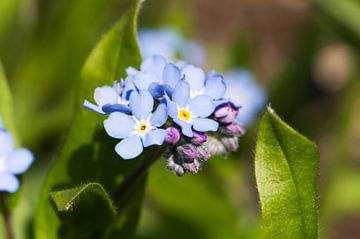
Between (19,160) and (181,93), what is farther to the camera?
(19,160)

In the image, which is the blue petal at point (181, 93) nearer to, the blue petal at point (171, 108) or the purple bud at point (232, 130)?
the blue petal at point (171, 108)

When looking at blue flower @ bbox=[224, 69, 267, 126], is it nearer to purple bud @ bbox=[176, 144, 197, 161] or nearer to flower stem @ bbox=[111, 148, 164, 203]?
flower stem @ bbox=[111, 148, 164, 203]

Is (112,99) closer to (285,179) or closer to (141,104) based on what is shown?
(141,104)

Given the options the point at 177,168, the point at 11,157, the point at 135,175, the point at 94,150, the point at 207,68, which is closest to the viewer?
the point at 177,168

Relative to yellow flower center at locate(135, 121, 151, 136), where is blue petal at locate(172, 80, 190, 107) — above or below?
above

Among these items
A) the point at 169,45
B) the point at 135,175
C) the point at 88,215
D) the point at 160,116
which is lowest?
the point at 169,45

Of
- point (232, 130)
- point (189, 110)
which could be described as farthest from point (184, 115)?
point (232, 130)

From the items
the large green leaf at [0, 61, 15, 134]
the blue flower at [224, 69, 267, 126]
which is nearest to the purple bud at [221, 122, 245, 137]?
the large green leaf at [0, 61, 15, 134]
